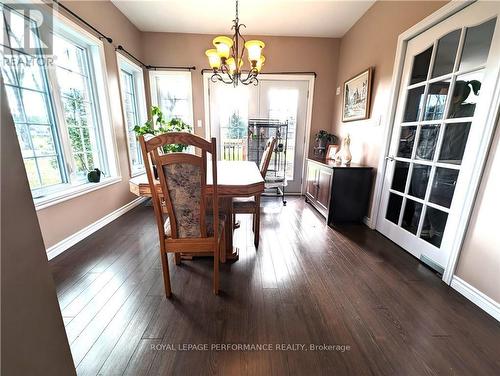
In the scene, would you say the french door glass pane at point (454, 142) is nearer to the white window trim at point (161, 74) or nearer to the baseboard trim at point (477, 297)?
the baseboard trim at point (477, 297)

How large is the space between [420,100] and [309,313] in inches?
84.8

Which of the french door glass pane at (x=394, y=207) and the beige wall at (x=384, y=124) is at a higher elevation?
the beige wall at (x=384, y=124)

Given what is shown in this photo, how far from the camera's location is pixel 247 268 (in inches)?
70.8

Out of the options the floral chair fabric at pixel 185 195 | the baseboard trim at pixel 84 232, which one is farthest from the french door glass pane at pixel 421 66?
the baseboard trim at pixel 84 232

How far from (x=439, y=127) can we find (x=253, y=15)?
2.70 meters

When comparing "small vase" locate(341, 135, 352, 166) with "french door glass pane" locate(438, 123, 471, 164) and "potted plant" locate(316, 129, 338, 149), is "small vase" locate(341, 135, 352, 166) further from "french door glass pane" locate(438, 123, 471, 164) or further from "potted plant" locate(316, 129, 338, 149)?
"french door glass pane" locate(438, 123, 471, 164)

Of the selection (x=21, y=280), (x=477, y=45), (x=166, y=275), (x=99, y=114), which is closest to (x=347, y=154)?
(x=477, y=45)

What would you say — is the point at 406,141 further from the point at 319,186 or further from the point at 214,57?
the point at 214,57

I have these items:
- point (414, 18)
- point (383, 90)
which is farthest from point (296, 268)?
point (414, 18)

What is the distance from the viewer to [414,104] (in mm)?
2053

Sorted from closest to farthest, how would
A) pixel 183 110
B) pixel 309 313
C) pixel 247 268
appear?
1. pixel 309 313
2. pixel 247 268
3. pixel 183 110

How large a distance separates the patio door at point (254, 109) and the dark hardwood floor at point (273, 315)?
7.65 ft

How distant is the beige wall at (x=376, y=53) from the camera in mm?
2068

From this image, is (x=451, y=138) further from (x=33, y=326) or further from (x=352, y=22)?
(x=33, y=326)
